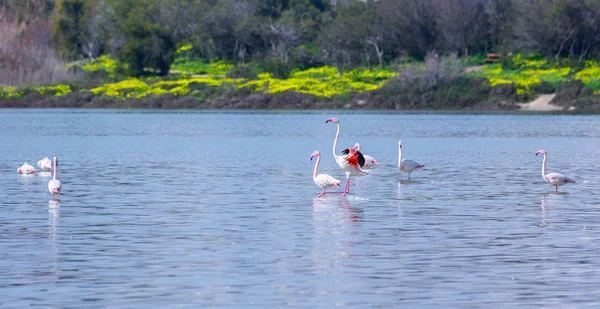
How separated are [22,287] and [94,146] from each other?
32.4m

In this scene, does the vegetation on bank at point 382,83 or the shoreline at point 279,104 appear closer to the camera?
the shoreline at point 279,104

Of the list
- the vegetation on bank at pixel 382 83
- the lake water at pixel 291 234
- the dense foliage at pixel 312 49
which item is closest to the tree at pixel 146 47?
the dense foliage at pixel 312 49

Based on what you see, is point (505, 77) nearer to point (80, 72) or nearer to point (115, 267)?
point (80, 72)

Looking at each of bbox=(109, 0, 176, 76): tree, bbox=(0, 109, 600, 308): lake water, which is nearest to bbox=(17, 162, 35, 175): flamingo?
bbox=(0, 109, 600, 308): lake water

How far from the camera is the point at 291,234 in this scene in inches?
731

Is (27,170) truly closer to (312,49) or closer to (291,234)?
(291,234)

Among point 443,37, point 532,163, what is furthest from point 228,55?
point 532,163

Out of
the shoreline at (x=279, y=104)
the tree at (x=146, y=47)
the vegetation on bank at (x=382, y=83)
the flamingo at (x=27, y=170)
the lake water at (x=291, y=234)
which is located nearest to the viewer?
the lake water at (x=291, y=234)

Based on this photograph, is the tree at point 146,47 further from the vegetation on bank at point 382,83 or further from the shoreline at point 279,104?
the shoreline at point 279,104

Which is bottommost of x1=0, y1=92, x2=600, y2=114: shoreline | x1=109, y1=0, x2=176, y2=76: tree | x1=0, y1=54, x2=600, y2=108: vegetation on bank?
x1=0, y1=92, x2=600, y2=114: shoreline

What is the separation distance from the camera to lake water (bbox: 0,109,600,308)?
45.1 feet

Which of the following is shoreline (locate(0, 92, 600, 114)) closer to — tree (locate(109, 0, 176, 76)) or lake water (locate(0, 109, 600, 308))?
tree (locate(109, 0, 176, 76))

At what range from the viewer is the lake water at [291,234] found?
13734 mm

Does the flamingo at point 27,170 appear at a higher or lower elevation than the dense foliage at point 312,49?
lower
